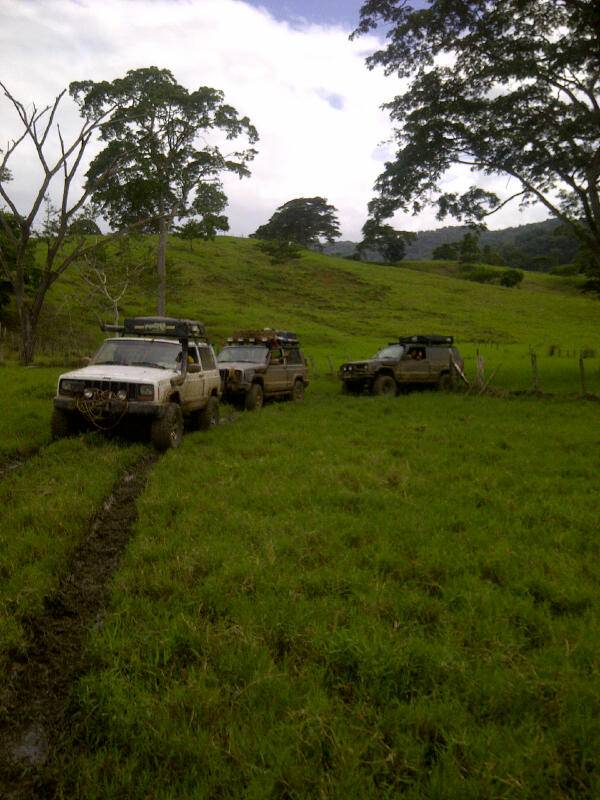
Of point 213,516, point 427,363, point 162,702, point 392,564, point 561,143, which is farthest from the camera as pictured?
point 427,363

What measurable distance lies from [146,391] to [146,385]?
97mm

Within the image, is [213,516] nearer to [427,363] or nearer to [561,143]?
[427,363]

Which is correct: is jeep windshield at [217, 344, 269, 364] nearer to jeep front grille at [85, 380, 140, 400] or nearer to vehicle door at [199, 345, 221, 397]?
vehicle door at [199, 345, 221, 397]

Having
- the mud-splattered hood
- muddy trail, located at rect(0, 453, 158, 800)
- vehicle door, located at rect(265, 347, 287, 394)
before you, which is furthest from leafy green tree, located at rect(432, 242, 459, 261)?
muddy trail, located at rect(0, 453, 158, 800)

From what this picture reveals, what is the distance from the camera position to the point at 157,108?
85.0ft

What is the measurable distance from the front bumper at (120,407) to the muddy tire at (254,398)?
600 centimetres

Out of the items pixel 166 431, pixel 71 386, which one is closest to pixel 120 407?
pixel 166 431

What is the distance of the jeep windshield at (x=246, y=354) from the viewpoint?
1617cm

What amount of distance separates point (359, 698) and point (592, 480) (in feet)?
18.8

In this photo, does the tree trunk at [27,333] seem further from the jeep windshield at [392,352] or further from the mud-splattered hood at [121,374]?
the jeep windshield at [392,352]

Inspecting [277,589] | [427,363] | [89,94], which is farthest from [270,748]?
[89,94]

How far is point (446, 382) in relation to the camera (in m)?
19.9

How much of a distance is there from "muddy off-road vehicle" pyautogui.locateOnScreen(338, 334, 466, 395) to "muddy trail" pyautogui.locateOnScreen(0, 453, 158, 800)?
555 inches

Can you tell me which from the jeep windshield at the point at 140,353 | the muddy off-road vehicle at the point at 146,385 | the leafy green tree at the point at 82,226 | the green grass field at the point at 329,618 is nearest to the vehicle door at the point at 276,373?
the muddy off-road vehicle at the point at 146,385
